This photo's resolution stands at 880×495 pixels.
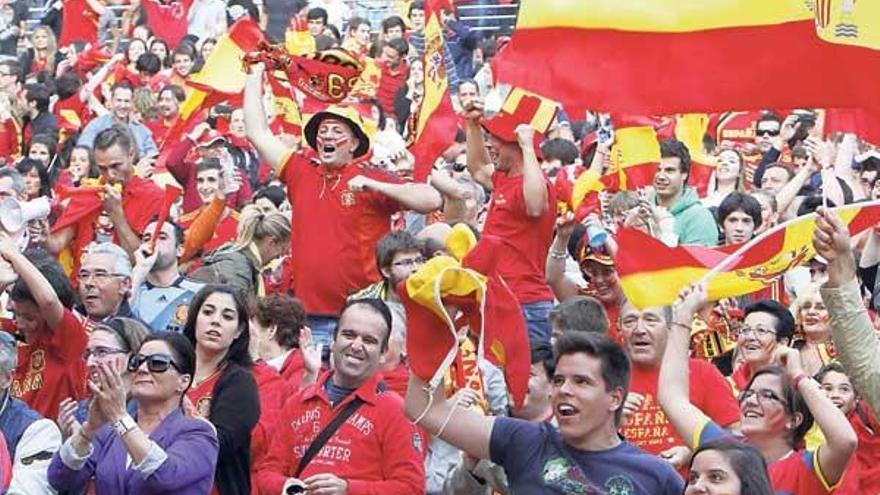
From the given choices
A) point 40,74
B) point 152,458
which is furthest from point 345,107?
point 40,74

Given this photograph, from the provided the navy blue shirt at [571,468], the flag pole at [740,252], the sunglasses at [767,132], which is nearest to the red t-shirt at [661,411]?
the flag pole at [740,252]

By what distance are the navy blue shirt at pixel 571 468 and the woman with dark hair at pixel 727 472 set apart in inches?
8.0

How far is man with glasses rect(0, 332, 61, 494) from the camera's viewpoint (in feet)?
31.2

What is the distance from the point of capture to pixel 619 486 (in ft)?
25.8

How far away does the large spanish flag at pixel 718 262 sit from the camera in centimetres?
875

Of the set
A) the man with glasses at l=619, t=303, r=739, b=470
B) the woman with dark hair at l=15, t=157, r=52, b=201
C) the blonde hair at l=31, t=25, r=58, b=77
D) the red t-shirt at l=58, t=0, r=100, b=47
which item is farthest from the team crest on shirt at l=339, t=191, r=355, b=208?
the red t-shirt at l=58, t=0, r=100, b=47

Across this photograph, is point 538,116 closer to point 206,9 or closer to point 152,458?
point 152,458

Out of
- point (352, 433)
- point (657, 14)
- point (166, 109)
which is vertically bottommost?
point (166, 109)

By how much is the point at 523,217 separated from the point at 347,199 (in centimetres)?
105

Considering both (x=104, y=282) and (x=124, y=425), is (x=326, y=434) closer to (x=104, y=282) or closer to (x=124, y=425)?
(x=124, y=425)

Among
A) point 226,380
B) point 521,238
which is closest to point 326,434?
point 226,380

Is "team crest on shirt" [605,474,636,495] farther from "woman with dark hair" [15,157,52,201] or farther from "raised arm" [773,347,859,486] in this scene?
"woman with dark hair" [15,157,52,201]

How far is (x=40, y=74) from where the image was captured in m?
24.7

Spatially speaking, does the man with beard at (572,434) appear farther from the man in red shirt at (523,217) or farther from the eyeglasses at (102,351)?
the man in red shirt at (523,217)
